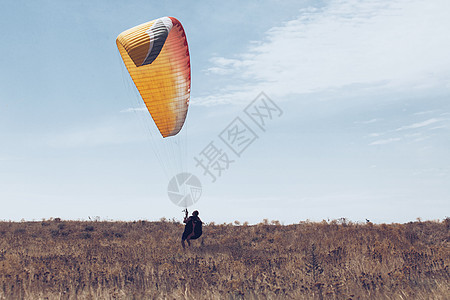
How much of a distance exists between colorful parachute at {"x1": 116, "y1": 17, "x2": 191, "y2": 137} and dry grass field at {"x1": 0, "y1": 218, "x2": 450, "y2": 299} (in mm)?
4728

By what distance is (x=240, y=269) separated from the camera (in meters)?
9.53

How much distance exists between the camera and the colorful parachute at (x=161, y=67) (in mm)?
13477

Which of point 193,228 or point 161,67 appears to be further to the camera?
point 193,228

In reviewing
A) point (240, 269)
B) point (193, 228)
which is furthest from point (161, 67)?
point (240, 269)

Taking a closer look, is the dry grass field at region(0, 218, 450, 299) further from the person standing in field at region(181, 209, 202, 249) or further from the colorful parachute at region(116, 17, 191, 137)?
the colorful parachute at region(116, 17, 191, 137)

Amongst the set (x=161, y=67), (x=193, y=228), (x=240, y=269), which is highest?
(x=161, y=67)

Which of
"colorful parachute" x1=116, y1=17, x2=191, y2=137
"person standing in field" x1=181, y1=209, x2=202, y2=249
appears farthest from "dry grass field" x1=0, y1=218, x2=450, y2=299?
"colorful parachute" x1=116, y1=17, x2=191, y2=137

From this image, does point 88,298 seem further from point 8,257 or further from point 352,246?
point 352,246

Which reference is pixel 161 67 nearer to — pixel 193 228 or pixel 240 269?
pixel 193 228

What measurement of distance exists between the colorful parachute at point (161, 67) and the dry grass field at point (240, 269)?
4728 mm

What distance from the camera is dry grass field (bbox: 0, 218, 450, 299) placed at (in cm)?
772

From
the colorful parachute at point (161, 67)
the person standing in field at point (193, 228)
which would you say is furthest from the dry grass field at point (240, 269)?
the colorful parachute at point (161, 67)

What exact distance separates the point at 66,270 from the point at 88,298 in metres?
2.72

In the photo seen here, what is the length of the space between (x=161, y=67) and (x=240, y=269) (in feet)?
25.5
